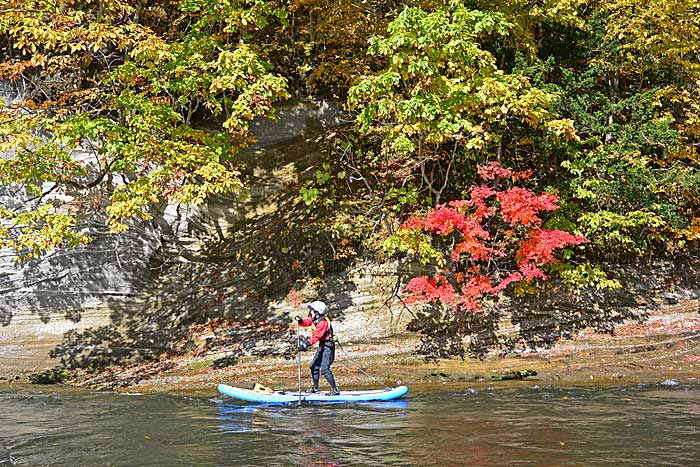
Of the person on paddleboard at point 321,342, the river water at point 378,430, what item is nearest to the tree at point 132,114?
the person on paddleboard at point 321,342

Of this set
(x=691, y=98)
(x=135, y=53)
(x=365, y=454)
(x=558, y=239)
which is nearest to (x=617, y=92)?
(x=691, y=98)

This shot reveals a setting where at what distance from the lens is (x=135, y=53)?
44.8ft

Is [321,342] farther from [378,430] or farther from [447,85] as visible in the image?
[447,85]

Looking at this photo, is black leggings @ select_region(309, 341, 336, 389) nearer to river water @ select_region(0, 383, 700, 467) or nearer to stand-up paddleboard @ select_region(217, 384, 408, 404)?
stand-up paddleboard @ select_region(217, 384, 408, 404)

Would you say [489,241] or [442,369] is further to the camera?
[489,241]

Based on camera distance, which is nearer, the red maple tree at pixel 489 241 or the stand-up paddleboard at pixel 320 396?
the stand-up paddleboard at pixel 320 396

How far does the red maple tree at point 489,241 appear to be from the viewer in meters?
14.6

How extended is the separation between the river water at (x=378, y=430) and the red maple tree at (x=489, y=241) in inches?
111

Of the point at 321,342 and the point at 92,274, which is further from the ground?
the point at 92,274

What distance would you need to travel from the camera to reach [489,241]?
1664cm

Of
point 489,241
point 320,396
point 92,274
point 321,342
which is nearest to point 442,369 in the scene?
point 489,241

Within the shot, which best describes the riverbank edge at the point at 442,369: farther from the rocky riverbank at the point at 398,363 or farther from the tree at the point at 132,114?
the tree at the point at 132,114

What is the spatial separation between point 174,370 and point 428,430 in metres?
7.86

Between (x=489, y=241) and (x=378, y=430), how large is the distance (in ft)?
27.1
